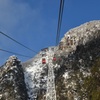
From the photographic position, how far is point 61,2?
2209 centimetres

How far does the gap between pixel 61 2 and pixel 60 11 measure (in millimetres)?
2250

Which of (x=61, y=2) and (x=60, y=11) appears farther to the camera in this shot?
(x=60, y=11)

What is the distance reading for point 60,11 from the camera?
24.3 m
